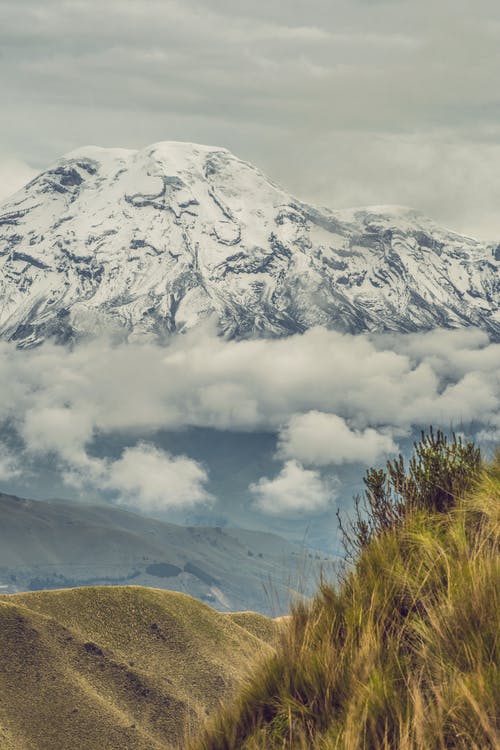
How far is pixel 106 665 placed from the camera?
10031 cm

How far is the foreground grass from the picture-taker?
781cm

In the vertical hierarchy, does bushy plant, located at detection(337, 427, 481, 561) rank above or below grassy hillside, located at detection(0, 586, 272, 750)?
above

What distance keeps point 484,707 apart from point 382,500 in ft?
25.7

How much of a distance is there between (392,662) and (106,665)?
97.4m

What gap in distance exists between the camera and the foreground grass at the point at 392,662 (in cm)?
781

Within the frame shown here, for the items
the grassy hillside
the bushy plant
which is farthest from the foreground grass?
the grassy hillside

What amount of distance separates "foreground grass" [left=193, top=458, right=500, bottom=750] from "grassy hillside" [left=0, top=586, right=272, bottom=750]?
74.5 m

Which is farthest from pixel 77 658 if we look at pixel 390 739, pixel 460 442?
pixel 390 739

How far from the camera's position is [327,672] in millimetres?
9305

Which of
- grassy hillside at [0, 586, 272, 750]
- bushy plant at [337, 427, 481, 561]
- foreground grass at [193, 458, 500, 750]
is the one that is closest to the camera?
foreground grass at [193, 458, 500, 750]

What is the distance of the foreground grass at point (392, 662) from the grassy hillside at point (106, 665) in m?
74.5

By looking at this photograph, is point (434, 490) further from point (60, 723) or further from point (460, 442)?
point (60, 723)

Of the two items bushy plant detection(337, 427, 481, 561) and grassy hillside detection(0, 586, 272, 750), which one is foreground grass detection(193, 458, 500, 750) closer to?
bushy plant detection(337, 427, 481, 561)

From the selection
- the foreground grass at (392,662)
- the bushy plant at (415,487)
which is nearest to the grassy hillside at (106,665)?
the bushy plant at (415,487)
